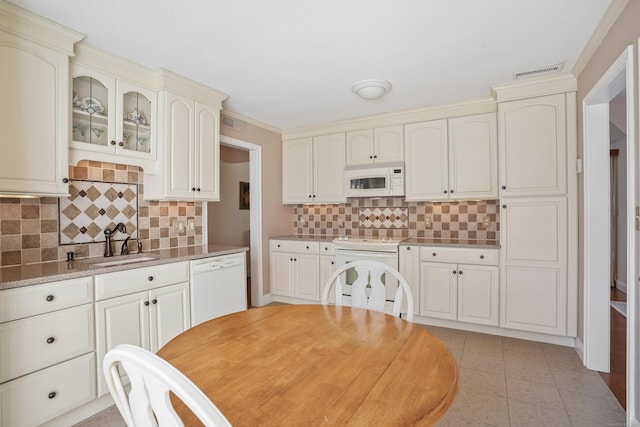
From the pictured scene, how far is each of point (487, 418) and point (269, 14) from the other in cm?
281

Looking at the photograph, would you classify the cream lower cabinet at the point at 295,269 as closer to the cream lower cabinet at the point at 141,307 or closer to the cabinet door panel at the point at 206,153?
the cabinet door panel at the point at 206,153

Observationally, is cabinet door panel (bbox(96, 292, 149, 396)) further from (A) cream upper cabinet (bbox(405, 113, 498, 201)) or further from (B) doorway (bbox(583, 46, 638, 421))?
(B) doorway (bbox(583, 46, 638, 421))

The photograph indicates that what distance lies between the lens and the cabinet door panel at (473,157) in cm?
335

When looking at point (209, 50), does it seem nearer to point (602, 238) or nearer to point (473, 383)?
point (473, 383)

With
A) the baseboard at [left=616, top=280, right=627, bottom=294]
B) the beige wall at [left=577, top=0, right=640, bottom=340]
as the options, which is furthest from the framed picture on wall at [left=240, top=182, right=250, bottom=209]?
the baseboard at [left=616, top=280, right=627, bottom=294]

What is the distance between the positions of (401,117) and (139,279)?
10.5 ft

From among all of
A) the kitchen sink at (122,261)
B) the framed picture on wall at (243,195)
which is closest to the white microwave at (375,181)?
the kitchen sink at (122,261)

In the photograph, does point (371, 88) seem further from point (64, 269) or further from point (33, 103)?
point (64, 269)

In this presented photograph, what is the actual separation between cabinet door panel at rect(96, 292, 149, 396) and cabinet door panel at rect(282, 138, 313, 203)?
8.46ft

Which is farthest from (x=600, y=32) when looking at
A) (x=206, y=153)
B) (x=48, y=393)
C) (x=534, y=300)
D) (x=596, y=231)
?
(x=48, y=393)

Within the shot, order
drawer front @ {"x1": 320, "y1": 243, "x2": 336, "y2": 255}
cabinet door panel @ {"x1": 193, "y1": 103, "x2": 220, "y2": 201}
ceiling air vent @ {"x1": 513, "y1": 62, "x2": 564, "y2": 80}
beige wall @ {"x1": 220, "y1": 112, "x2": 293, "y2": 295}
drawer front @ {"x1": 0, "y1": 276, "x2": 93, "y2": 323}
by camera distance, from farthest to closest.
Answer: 1. beige wall @ {"x1": 220, "y1": 112, "x2": 293, "y2": 295}
2. drawer front @ {"x1": 320, "y1": 243, "x2": 336, "y2": 255}
3. cabinet door panel @ {"x1": 193, "y1": 103, "x2": 220, "y2": 201}
4. ceiling air vent @ {"x1": 513, "y1": 62, "x2": 564, "y2": 80}
5. drawer front @ {"x1": 0, "y1": 276, "x2": 93, "y2": 323}

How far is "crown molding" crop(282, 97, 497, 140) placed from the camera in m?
3.42

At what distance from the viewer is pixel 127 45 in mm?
2283

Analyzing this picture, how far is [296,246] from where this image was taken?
4211mm
